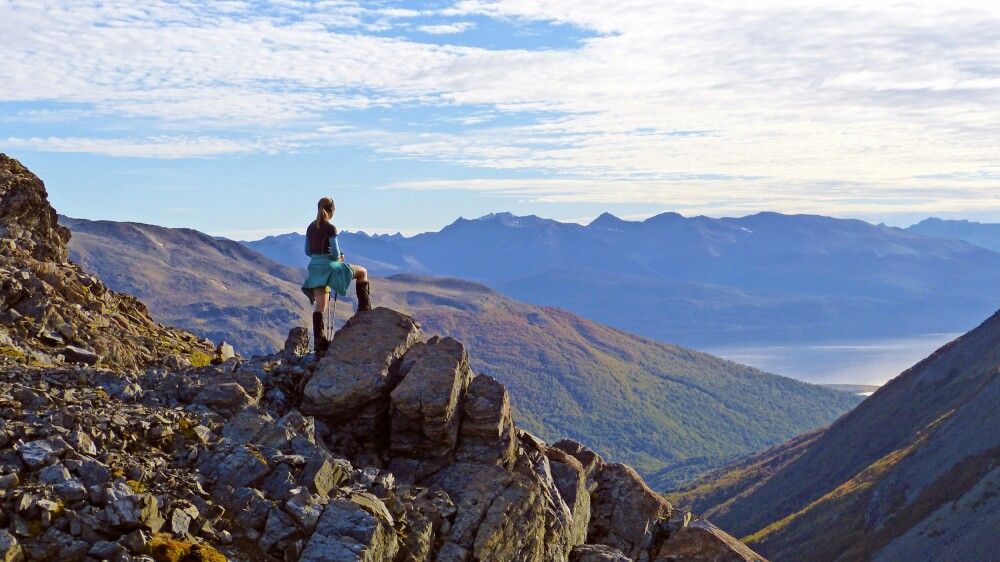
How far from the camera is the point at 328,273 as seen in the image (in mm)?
32531

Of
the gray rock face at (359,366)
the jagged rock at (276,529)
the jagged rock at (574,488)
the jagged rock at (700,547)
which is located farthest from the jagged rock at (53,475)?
the jagged rock at (700,547)

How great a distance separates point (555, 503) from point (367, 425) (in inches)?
241

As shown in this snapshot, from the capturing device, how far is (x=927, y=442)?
172 meters

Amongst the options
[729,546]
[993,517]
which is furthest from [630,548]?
[993,517]

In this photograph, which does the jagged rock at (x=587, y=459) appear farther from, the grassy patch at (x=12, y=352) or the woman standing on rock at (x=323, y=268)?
the grassy patch at (x=12, y=352)

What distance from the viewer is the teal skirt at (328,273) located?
3241cm

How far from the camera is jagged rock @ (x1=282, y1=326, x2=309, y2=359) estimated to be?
109 feet

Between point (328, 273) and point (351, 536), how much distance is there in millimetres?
12336

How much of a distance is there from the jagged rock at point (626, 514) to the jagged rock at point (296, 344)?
11.5m

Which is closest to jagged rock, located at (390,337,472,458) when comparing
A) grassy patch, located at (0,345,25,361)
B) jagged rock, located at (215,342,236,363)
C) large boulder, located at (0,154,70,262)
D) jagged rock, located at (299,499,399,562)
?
jagged rock, located at (299,499,399,562)

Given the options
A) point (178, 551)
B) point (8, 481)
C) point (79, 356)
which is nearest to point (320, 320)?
point (79, 356)

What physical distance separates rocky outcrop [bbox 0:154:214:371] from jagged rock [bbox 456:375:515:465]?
39.6ft

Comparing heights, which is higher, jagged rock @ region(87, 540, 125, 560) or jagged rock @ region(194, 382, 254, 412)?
jagged rock @ region(194, 382, 254, 412)

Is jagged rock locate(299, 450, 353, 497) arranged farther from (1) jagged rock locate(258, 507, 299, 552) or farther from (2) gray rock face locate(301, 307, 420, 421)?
(2) gray rock face locate(301, 307, 420, 421)
